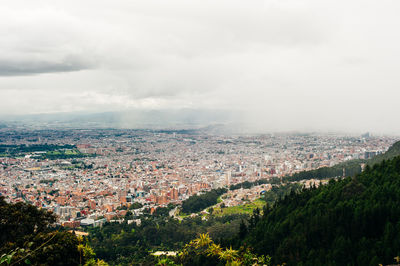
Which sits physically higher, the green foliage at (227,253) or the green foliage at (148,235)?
the green foliage at (227,253)

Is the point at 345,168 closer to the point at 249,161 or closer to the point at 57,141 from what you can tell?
the point at 249,161

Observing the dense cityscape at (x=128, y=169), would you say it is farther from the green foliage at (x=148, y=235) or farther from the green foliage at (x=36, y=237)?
the green foliage at (x=36, y=237)

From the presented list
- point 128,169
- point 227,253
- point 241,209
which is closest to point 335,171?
point 241,209

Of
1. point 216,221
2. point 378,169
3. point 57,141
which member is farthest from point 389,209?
point 57,141

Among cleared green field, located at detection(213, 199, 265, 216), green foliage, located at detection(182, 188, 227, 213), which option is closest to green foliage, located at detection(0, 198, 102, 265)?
cleared green field, located at detection(213, 199, 265, 216)

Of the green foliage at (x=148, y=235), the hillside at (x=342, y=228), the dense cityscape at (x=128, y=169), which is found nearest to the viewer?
the hillside at (x=342, y=228)

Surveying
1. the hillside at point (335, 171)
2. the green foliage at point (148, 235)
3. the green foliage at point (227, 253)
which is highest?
the green foliage at point (227, 253)

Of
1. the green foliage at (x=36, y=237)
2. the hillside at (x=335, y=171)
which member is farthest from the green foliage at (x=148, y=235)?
the hillside at (x=335, y=171)
